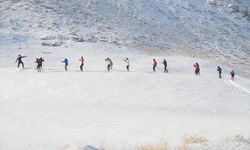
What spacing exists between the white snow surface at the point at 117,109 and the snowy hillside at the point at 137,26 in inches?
511

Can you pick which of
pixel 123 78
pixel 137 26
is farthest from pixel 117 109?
pixel 137 26

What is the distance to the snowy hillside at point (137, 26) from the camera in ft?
204

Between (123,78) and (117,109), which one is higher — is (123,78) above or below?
above

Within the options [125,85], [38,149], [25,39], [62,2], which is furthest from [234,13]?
[38,149]

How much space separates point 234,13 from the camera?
8412 centimetres

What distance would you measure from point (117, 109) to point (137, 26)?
162 ft

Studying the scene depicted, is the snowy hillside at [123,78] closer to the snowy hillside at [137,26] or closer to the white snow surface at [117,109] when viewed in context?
the white snow surface at [117,109]

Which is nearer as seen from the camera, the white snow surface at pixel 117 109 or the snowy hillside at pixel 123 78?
the white snow surface at pixel 117 109

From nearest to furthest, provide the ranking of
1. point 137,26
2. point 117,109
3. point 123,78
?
point 117,109
point 123,78
point 137,26

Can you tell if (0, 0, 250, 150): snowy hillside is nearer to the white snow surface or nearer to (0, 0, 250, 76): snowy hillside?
the white snow surface

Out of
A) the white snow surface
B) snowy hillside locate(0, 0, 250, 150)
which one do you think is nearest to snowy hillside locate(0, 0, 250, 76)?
snowy hillside locate(0, 0, 250, 150)

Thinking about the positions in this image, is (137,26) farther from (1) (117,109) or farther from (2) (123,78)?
(1) (117,109)

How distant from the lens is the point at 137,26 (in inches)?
2744

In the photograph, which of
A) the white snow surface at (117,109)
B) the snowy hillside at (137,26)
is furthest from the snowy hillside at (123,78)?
the snowy hillside at (137,26)
